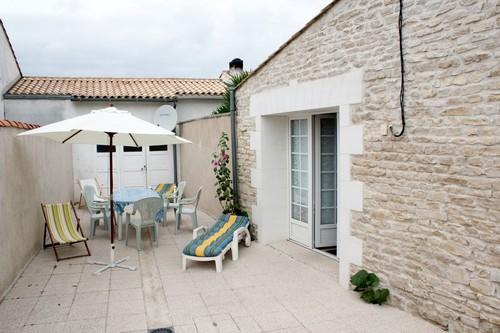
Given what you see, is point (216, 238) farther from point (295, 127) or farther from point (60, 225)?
point (60, 225)

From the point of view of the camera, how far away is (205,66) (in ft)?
82.5

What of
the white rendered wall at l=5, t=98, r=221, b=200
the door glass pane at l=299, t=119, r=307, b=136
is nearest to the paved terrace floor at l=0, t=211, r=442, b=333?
the door glass pane at l=299, t=119, r=307, b=136

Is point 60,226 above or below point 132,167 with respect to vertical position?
below

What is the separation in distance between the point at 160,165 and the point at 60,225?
6.81 m

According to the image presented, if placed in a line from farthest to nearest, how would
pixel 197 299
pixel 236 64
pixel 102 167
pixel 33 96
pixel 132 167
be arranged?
pixel 236 64, pixel 132 167, pixel 102 167, pixel 33 96, pixel 197 299

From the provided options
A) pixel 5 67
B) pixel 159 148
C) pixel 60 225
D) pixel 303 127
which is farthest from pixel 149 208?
pixel 5 67

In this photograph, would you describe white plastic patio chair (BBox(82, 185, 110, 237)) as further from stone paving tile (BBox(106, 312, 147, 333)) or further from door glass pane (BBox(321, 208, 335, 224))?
door glass pane (BBox(321, 208, 335, 224))

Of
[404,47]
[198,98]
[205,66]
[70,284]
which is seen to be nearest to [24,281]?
[70,284]

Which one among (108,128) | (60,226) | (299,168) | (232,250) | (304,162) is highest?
(108,128)

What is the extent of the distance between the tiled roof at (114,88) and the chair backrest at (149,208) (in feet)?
22.0

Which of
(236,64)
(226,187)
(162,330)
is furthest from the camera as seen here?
(236,64)

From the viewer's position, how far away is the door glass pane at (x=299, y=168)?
768 cm

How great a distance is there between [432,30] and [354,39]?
1.21 metres

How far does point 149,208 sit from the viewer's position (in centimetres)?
807
